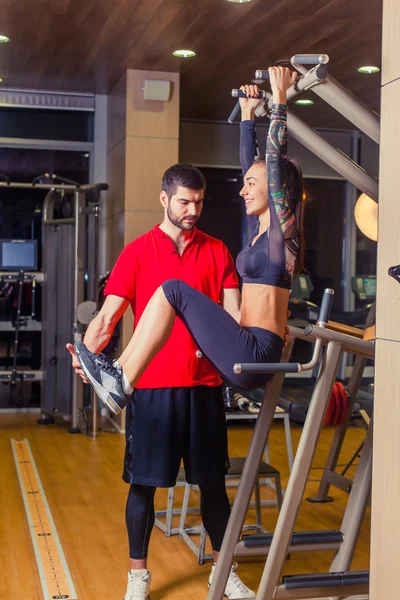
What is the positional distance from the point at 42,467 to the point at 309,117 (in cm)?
461

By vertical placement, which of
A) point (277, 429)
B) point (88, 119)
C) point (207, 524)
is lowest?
point (277, 429)

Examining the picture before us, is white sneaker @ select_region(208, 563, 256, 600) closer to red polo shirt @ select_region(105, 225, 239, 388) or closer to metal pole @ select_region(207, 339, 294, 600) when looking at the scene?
metal pole @ select_region(207, 339, 294, 600)

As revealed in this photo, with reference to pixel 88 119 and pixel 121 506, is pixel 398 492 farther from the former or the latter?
pixel 88 119

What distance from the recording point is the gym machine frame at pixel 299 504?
242 cm

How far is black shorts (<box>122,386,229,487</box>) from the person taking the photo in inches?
114

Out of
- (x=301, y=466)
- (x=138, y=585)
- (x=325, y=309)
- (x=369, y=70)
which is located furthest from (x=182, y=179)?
(x=369, y=70)

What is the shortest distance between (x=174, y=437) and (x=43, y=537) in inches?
51.4

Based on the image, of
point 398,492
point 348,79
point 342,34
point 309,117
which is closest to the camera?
point 398,492

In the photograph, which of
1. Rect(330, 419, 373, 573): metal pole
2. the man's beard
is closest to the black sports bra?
the man's beard

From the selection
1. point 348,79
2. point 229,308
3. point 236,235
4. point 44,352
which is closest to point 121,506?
point 229,308

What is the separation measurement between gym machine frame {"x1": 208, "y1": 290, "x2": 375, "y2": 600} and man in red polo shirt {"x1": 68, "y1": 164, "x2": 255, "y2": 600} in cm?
30

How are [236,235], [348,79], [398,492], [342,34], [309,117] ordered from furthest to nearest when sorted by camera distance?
1. [236,235]
2. [309,117]
3. [348,79]
4. [342,34]
5. [398,492]

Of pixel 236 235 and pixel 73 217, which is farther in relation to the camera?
pixel 236 235

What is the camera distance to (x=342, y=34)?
17.0ft
